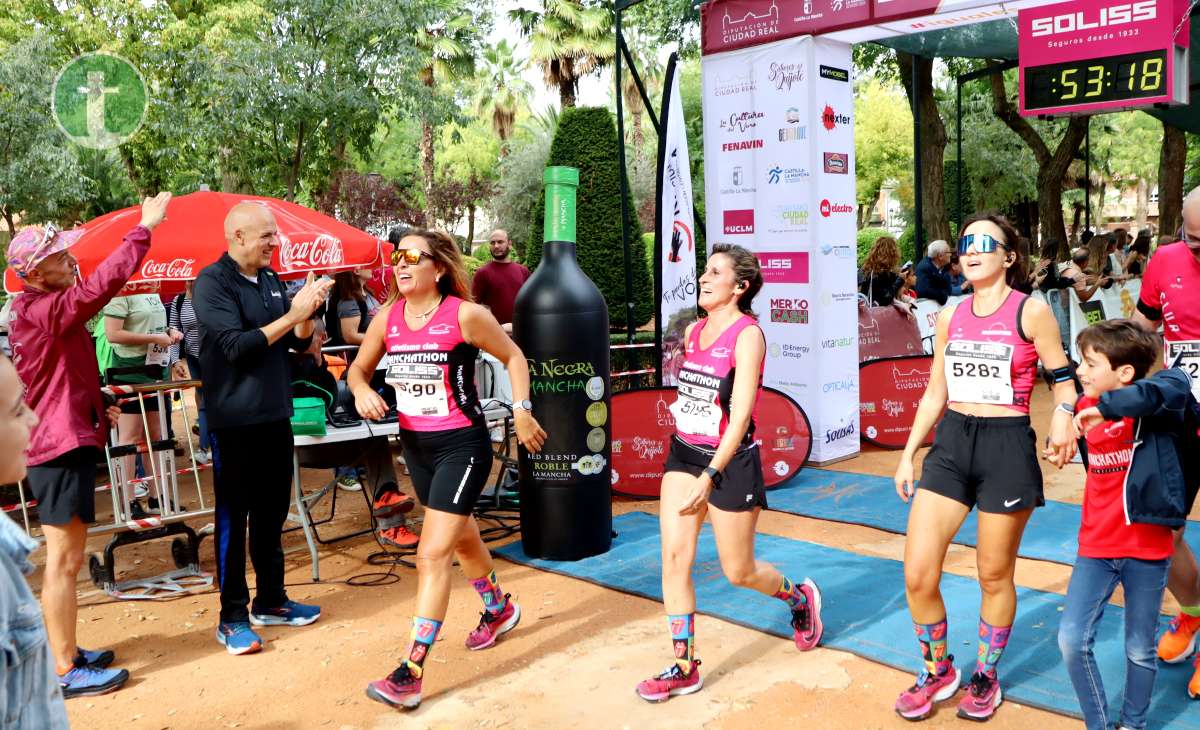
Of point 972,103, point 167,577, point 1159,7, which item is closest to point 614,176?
point 1159,7

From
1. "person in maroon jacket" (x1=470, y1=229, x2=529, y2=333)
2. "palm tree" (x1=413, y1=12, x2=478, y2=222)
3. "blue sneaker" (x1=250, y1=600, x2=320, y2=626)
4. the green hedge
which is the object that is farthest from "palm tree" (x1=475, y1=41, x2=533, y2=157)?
"blue sneaker" (x1=250, y1=600, x2=320, y2=626)

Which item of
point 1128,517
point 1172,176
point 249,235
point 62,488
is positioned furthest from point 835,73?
point 1172,176

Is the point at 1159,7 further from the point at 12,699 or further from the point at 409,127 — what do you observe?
the point at 409,127

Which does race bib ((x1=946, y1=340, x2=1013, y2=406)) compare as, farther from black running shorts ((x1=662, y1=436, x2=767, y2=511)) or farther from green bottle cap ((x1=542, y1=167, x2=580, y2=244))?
green bottle cap ((x1=542, y1=167, x2=580, y2=244))

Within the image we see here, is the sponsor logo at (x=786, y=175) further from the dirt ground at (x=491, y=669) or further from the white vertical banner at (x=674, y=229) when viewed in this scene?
the dirt ground at (x=491, y=669)

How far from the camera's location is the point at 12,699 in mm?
1771

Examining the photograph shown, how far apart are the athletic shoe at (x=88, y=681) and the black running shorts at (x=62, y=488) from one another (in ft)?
2.33

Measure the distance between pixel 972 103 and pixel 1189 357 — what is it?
33826 millimetres

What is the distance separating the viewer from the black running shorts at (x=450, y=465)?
4.44 metres

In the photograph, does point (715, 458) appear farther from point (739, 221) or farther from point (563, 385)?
point (739, 221)

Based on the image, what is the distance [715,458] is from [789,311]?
16.2ft

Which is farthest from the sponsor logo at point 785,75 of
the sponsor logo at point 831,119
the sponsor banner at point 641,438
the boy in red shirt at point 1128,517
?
the boy in red shirt at point 1128,517

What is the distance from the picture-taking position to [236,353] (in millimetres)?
4867

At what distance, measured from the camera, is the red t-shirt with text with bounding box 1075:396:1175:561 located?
11.7 feet
